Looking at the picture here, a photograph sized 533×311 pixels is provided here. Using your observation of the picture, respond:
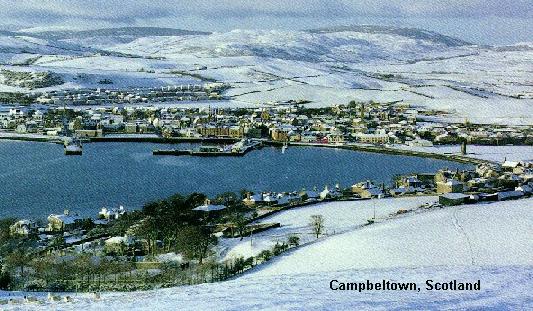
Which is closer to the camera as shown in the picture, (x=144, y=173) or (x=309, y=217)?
(x=309, y=217)

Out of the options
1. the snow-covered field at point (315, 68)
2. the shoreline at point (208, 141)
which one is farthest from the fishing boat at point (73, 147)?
the snow-covered field at point (315, 68)

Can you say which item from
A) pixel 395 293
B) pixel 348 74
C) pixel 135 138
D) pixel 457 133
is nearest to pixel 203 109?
pixel 135 138

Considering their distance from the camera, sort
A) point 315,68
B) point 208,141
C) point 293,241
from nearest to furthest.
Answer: point 293,241 → point 208,141 → point 315,68

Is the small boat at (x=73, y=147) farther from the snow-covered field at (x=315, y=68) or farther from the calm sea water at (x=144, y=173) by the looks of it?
the snow-covered field at (x=315, y=68)

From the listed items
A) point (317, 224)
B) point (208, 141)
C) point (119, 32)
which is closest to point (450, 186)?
point (317, 224)

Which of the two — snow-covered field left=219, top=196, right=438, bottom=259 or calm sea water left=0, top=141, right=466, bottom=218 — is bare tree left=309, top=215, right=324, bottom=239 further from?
calm sea water left=0, top=141, right=466, bottom=218

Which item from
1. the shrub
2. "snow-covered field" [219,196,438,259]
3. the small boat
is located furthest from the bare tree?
the small boat

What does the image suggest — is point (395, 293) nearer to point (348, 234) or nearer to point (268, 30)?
point (348, 234)

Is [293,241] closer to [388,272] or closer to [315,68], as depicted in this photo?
[388,272]
